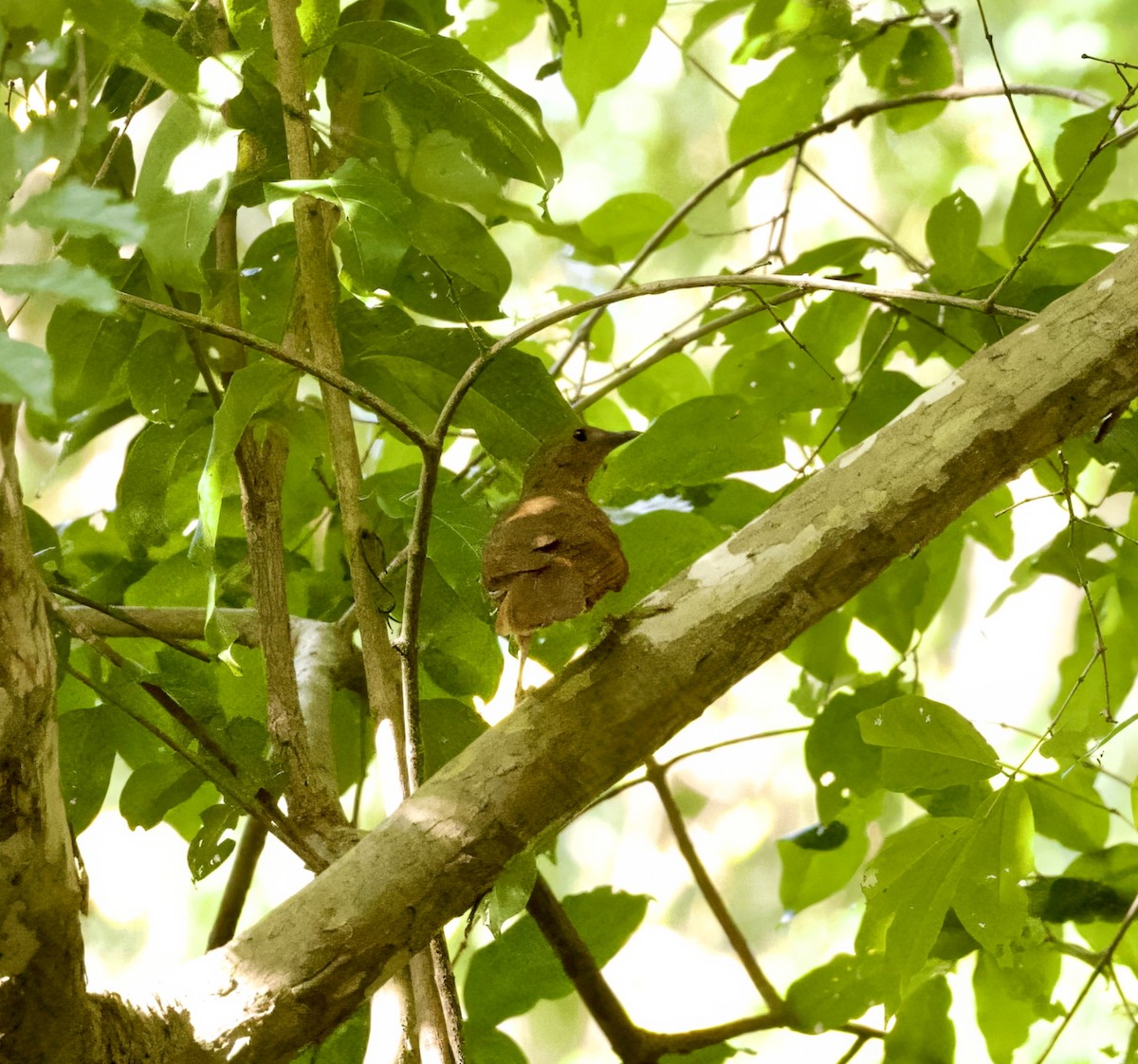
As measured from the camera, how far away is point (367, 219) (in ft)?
3.39

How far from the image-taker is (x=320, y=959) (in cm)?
91

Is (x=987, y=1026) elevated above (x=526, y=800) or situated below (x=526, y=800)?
below

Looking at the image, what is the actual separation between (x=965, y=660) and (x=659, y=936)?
1131mm

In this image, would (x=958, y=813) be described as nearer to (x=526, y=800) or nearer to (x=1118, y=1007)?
(x=1118, y=1007)

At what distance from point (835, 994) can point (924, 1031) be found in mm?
143

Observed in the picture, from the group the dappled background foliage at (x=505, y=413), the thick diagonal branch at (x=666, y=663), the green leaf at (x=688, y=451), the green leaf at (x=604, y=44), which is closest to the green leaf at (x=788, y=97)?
the dappled background foliage at (x=505, y=413)

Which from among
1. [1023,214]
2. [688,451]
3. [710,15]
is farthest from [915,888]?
[710,15]

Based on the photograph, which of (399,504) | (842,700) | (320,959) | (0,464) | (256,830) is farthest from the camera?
(256,830)

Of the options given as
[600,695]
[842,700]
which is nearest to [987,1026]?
[842,700]

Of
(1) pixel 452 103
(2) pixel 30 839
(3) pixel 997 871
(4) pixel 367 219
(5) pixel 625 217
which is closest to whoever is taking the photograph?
(2) pixel 30 839

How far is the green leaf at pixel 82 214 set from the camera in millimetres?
599

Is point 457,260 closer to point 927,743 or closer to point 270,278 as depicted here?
point 270,278

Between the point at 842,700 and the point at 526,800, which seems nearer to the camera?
the point at 526,800

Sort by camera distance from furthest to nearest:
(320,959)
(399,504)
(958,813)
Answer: (958,813)
(399,504)
(320,959)
